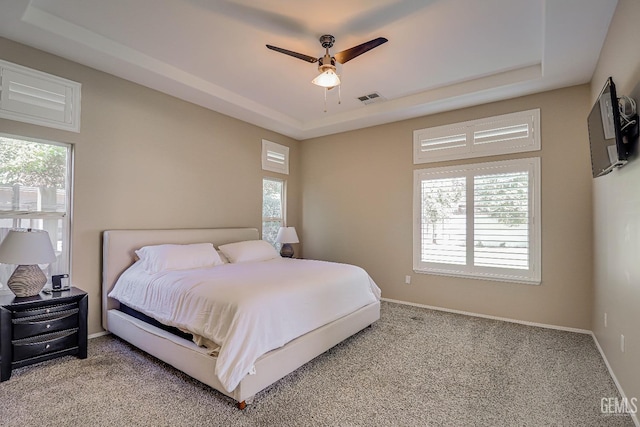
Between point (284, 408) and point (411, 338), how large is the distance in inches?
71.1

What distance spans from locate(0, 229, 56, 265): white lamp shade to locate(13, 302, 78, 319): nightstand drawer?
0.40 meters

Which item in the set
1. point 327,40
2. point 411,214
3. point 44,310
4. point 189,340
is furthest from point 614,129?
point 44,310

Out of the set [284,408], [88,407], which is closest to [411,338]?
[284,408]

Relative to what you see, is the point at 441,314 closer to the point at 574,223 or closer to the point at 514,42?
the point at 574,223

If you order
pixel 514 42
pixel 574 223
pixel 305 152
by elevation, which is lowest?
pixel 574 223

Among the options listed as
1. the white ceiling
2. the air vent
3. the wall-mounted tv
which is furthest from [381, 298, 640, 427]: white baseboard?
the air vent

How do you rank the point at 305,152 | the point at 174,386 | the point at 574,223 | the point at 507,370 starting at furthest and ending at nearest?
the point at 305,152, the point at 574,223, the point at 507,370, the point at 174,386

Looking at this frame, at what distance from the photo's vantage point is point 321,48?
127 inches

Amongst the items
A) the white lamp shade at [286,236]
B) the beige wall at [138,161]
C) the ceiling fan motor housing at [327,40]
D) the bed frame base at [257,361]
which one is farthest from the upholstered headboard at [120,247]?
the ceiling fan motor housing at [327,40]

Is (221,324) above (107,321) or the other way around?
above

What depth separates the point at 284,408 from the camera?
2.13 m

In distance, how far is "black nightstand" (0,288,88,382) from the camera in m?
2.44

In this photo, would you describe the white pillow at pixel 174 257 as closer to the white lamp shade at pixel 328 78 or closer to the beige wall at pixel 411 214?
the white lamp shade at pixel 328 78

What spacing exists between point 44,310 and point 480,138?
518 centimetres
